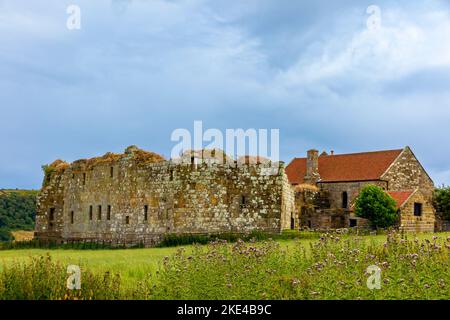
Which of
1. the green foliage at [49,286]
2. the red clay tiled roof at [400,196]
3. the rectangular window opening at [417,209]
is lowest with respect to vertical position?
the green foliage at [49,286]

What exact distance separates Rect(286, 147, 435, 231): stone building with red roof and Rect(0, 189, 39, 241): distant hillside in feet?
128

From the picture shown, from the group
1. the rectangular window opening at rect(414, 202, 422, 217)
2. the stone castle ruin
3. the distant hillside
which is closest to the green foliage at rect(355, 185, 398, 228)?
the stone castle ruin

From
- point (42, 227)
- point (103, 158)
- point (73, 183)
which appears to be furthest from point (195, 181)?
point (42, 227)

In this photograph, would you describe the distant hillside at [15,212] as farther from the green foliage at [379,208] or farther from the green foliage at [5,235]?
the green foliage at [379,208]

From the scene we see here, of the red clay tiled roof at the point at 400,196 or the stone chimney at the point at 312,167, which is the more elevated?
the stone chimney at the point at 312,167

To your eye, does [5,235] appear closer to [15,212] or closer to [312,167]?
[15,212]

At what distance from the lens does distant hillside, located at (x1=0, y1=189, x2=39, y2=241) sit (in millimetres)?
82812

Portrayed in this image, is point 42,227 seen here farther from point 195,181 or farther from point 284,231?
point 284,231

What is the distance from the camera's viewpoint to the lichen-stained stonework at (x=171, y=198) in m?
37.0

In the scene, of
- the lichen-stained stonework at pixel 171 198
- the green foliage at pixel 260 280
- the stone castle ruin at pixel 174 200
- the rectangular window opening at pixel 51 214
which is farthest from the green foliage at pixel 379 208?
the green foliage at pixel 260 280

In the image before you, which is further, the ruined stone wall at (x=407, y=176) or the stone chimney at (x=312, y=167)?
the stone chimney at (x=312, y=167)

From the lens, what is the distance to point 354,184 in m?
58.1

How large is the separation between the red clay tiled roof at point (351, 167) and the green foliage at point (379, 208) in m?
→ 7.40
